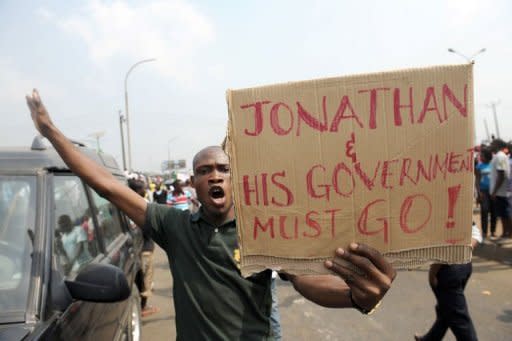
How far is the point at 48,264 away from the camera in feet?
6.42

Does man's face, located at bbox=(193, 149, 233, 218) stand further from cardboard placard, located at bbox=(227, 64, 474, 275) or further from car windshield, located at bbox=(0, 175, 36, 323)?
car windshield, located at bbox=(0, 175, 36, 323)

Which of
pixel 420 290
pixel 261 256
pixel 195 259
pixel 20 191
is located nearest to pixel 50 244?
pixel 20 191

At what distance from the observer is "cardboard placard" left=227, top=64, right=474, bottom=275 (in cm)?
136

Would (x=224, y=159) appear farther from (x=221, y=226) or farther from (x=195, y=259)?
(x=195, y=259)

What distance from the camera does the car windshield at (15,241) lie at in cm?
179

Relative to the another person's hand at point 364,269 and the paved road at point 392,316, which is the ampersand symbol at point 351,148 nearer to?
the another person's hand at point 364,269

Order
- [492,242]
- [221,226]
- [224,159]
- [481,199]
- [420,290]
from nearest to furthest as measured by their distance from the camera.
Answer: [221,226], [224,159], [420,290], [492,242], [481,199]

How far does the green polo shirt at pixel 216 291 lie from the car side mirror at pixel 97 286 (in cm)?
27

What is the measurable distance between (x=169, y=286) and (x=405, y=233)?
6.31 meters

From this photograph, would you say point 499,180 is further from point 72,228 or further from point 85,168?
point 85,168

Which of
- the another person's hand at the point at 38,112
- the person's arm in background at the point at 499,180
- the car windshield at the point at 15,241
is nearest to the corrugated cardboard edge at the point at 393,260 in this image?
the car windshield at the point at 15,241

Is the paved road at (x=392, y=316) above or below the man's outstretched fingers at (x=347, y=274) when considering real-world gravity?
below

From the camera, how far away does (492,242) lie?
304 inches

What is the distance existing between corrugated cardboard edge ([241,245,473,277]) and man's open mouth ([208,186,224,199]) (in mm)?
601
